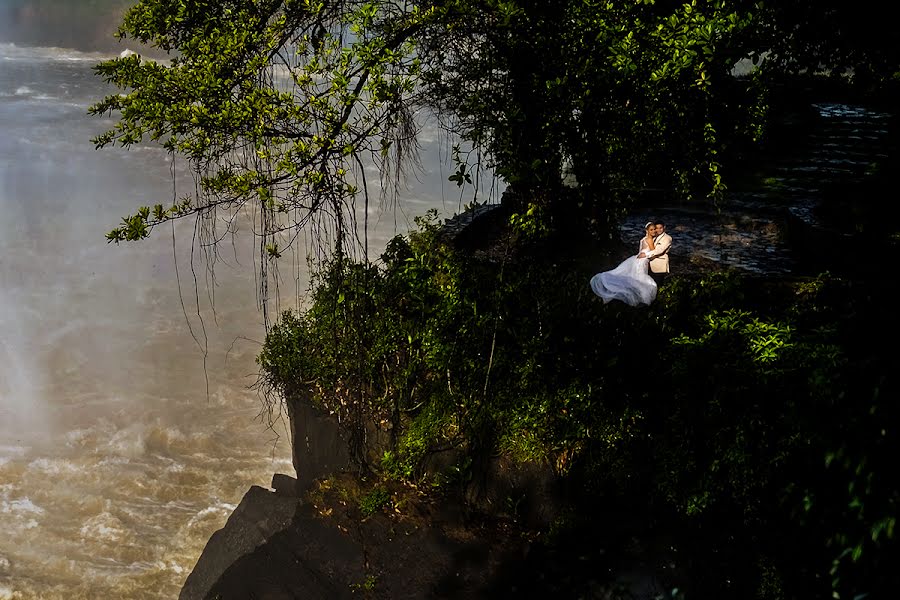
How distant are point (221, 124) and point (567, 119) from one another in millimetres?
2955

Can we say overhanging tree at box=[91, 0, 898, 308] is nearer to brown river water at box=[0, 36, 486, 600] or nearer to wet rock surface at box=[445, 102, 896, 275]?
brown river water at box=[0, 36, 486, 600]

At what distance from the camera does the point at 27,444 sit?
15.0 meters

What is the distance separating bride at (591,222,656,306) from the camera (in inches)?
294

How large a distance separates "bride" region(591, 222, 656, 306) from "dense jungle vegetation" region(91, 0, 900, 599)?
0.18 meters

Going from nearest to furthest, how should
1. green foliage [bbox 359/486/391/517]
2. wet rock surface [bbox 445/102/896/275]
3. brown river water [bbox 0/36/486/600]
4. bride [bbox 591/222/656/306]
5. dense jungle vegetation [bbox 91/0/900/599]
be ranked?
1. dense jungle vegetation [bbox 91/0/900/599]
2. bride [bbox 591/222/656/306]
3. green foliage [bbox 359/486/391/517]
4. wet rock surface [bbox 445/102/896/275]
5. brown river water [bbox 0/36/486/600]

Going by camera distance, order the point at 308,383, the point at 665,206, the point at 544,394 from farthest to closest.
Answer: the point at 665,206, the point at 308,383, the point at 544,394

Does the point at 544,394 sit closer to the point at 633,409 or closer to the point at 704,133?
the point at 633,409

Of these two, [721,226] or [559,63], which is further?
[721,226]

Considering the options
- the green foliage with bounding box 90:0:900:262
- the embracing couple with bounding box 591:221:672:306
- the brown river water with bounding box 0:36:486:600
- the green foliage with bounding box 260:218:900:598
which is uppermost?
the green foliage with bounding box 90:0:900:262

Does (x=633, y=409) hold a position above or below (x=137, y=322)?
above

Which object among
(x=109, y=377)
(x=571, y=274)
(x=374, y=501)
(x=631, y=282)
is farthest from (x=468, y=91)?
(x=109, y=377)

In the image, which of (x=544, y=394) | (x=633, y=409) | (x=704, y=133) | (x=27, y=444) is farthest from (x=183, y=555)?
(x=704, y=133)

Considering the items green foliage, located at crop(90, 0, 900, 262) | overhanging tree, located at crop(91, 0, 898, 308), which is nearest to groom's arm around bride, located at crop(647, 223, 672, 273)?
green foliage, located at crop(90, 0, 900, 262)

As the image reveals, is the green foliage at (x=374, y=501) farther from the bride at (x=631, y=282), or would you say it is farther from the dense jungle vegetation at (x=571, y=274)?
the bride at (x=631, y=282)
